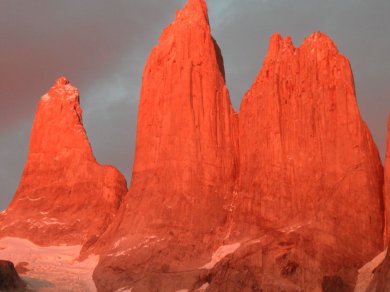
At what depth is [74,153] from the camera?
80.8m

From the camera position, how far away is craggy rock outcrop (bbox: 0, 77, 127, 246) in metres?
76.9

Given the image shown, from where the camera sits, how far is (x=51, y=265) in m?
71.1

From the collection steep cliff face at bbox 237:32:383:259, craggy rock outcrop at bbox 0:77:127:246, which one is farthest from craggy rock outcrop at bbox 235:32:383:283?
craggy rock outcrop at bbox 0:77:127:246

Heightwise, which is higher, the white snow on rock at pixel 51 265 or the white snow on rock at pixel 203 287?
the white snow on rock at pixel 51 265

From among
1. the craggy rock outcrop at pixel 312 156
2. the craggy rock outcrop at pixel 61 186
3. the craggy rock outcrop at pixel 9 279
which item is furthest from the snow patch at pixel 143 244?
the craggy rock outcrop at pixel 9 279

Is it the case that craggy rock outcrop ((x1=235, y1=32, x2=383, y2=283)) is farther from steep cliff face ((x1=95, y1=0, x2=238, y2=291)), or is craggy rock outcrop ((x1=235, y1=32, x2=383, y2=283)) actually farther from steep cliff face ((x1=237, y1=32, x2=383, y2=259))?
steep cliff face ((x1=95, y1=0, x2=238, y2=291))

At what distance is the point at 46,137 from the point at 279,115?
20.7 m

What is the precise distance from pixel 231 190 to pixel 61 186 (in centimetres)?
1475

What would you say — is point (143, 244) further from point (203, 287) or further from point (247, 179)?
point (247, 179)

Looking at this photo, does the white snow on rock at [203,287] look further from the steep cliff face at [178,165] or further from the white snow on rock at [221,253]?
the steep cliff face at [178,165]

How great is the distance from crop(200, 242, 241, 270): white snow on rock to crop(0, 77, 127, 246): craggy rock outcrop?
10.9 m

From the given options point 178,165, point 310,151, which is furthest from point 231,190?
point 310,151

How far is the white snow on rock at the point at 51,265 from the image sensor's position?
66.8 metres

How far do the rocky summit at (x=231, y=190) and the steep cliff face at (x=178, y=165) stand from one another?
90 mm
